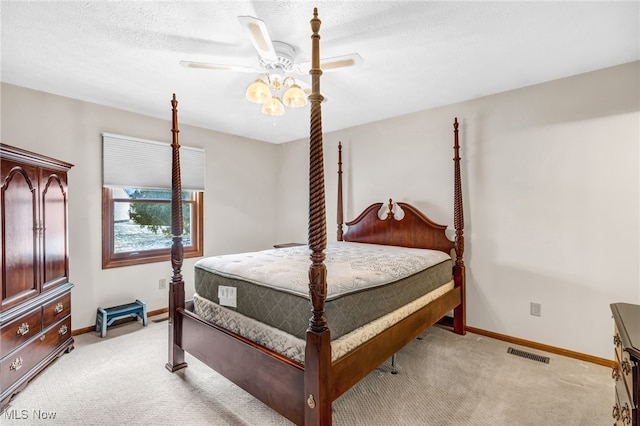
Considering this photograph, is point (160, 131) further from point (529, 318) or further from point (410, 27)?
point (529, 318)

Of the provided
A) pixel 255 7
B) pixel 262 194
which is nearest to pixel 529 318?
pixel 255 7

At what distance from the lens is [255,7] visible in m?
1.68

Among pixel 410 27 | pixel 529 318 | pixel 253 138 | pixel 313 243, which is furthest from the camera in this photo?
pixel 253 138

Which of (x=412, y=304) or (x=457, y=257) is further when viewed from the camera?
(x=457, y=257)

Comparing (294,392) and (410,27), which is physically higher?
(410,27)

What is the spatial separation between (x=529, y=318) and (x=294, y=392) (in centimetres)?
249

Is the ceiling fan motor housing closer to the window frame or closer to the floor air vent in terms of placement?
the window frame

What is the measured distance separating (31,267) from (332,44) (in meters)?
2.81

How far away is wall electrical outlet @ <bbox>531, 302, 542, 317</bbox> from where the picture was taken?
2.76 m

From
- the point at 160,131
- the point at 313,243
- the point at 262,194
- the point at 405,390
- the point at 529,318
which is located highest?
the point at 160,131

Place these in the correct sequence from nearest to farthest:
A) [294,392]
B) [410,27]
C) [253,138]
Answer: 1. [294,392]
2. [410,27]
3. [253,138]

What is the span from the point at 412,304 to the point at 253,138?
3.57 metres

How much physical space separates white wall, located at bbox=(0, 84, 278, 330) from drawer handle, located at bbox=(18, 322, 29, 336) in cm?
93

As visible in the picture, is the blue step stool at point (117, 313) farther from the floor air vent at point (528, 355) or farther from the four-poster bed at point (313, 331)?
the floor air vent at point (528, 355)
